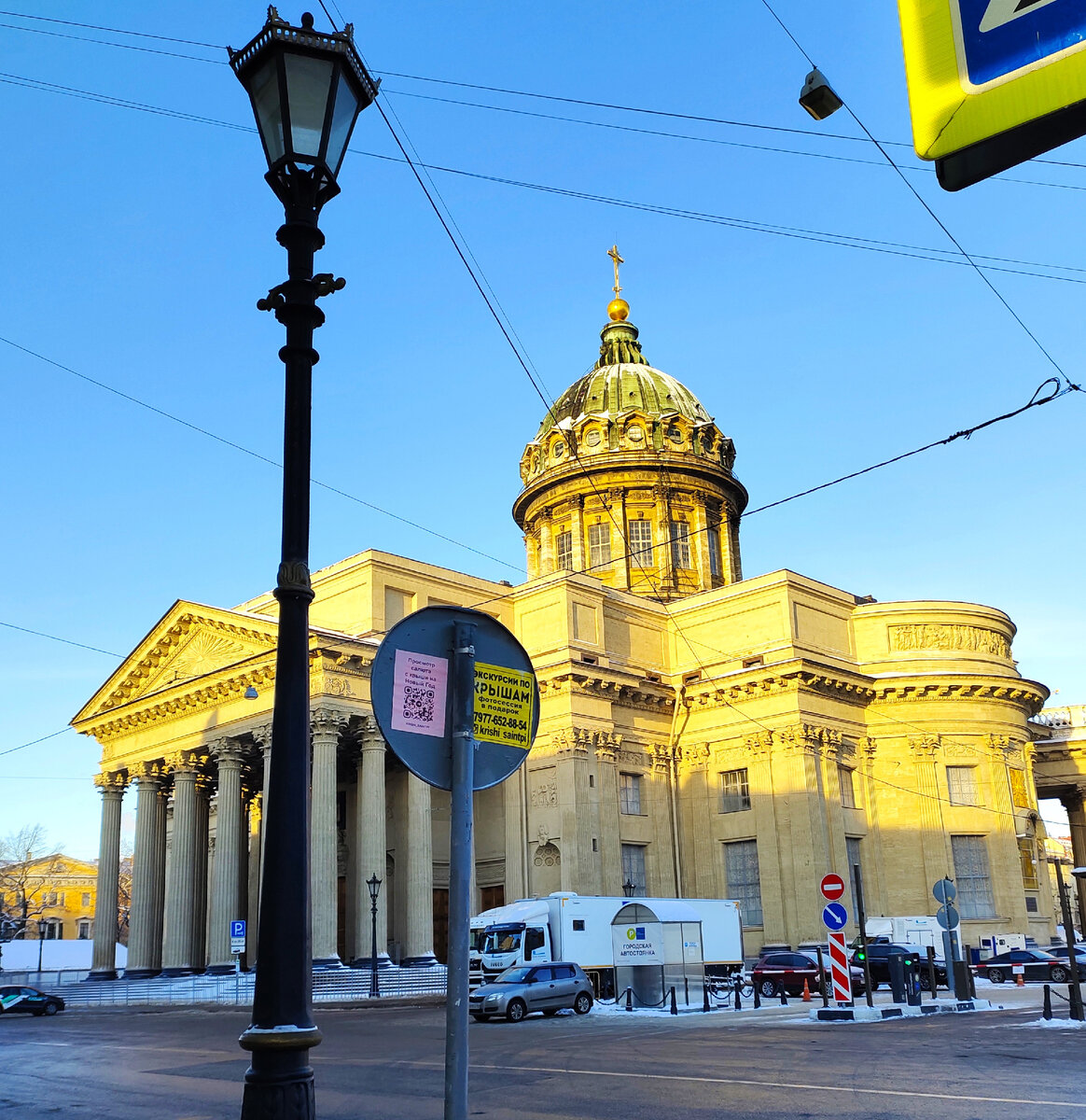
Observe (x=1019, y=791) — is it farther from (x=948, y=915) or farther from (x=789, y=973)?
(x=948, y=915)

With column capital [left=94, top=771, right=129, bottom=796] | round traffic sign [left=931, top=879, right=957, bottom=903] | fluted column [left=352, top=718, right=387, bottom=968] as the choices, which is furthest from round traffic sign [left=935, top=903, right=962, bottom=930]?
column capital [left=94, top=771, right=129, bottom=796]

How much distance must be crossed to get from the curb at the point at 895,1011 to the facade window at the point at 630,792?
18.2m

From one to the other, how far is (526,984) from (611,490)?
1282 inches

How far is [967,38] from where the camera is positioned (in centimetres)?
331

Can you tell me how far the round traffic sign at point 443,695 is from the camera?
4.59 m

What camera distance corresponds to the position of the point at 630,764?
4634cm

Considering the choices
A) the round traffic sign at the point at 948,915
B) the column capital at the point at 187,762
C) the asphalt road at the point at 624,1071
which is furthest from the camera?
the column capital at the point at 187,762

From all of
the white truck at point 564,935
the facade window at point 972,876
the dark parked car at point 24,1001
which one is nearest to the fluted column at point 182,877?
the dark parked car at point 24,1001

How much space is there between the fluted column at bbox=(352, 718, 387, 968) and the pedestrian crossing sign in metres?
38.4

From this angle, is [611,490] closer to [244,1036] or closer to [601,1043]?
[601,1043]

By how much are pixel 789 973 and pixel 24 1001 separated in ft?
85.6

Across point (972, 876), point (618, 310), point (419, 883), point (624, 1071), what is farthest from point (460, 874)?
point (618, 310)

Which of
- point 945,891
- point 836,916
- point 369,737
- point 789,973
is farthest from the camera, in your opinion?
point 369,737

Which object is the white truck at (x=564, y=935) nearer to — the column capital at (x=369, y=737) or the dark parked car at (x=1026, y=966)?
the column capital at (x=369, y=737)
